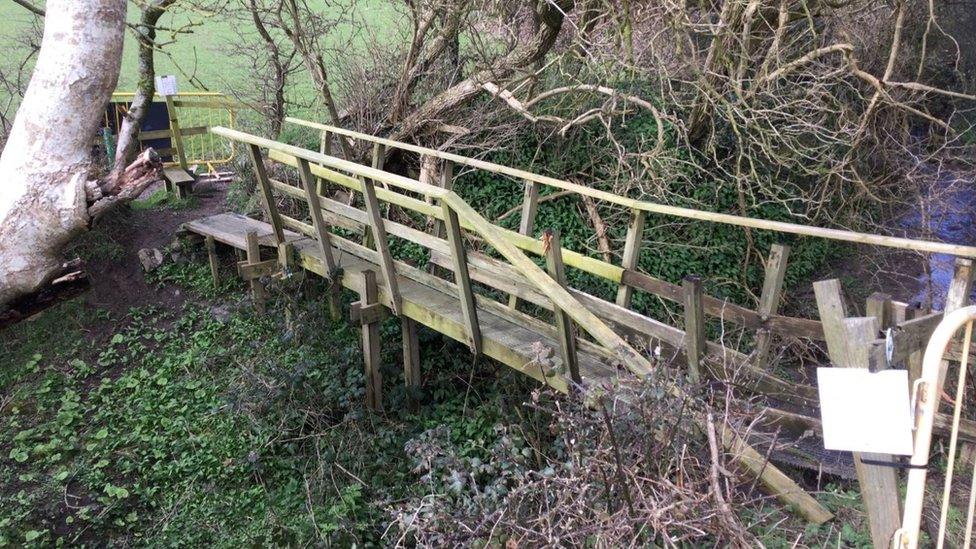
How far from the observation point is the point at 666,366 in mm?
2834

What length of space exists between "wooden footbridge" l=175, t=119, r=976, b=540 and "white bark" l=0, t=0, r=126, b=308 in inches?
67.4

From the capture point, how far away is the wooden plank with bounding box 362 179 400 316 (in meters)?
5.00

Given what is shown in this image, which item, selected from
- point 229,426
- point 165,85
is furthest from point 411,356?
point 165,85

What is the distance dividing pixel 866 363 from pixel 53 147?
3.53 metres

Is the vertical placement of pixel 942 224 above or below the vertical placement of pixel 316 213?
below

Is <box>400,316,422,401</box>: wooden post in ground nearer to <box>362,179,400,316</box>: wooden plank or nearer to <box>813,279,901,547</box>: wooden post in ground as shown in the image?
<box>362,179,400,316</box>: wooden plank

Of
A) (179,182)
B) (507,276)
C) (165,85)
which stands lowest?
(507,276)

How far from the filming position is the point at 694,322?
12.0 feet

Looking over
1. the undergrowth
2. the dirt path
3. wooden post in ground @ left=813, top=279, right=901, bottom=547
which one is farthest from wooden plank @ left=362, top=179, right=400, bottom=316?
wooden post in ground @ left=813, top=279, right=901, bottom=547

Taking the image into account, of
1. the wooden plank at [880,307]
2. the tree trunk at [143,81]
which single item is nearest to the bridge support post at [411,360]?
the tree trunk at [143,81]

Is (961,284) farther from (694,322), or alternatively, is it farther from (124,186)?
(124,186)

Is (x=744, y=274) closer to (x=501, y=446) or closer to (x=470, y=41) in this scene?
(x=470, y=41)

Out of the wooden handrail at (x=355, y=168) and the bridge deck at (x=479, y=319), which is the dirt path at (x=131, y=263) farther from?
the wooden handrail at (x=355, y=168)

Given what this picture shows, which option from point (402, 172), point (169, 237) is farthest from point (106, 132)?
point (402, 172)
